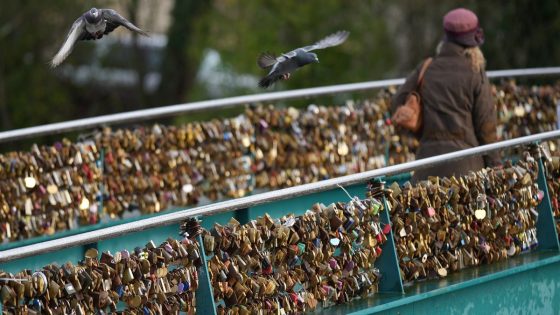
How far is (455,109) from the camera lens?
989 centimetres

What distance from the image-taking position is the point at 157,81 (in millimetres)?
37938

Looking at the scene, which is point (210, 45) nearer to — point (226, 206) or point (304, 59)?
point (304, 59)

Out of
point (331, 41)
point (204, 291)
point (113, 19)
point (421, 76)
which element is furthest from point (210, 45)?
point (204, 291)

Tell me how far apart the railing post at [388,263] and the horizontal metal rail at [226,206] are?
0.29 m

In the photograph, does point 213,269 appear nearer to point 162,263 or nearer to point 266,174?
point 162,263

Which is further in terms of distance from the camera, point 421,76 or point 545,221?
point 421,76


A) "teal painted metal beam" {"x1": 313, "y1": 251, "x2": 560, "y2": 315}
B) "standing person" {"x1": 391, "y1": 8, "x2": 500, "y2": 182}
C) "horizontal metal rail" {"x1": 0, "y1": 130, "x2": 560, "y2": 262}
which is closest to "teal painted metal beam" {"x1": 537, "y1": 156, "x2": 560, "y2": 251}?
"teal painted metal beam" {"x1": 313, "y1": 251, "x2": 560, "y2": 315}

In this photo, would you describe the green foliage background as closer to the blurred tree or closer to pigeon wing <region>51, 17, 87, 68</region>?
the blurred tree

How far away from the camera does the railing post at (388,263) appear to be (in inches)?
322

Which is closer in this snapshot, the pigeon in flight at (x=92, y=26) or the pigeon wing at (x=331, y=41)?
the pigeon in flight at (x=92, y=26)

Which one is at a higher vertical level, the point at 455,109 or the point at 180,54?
the point at 180,54

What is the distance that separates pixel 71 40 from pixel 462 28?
2.71 meters

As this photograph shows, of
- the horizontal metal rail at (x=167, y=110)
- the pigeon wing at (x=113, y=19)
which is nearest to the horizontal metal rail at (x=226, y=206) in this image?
the pigeon wing at (x=113, y=19)

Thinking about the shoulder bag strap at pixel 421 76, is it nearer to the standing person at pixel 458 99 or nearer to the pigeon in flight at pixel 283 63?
the standing person at pixel 458 99
